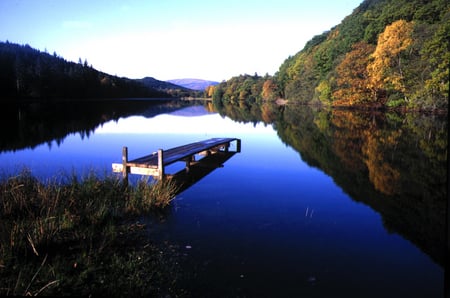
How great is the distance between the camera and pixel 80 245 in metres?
6.20

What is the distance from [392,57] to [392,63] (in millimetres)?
746

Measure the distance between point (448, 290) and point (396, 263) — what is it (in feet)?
13.1

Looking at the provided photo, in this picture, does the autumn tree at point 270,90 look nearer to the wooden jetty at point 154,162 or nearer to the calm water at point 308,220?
the calm water at point 308,220

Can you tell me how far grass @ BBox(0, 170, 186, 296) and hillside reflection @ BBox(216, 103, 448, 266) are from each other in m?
5.77

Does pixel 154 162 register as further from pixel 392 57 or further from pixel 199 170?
pixel 392 57

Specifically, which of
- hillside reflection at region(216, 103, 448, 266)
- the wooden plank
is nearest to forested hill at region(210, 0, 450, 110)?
hillside reflection at region(216, 103, 448, 266)

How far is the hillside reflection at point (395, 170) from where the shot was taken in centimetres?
857

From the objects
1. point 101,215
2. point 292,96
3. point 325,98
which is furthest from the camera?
point 292,96

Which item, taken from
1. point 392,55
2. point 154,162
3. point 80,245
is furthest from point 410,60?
point 80,245

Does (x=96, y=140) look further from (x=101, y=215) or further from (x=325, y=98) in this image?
(x=325, y=98)

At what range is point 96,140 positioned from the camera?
912 inches

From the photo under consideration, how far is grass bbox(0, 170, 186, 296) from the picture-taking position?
4.97 meters

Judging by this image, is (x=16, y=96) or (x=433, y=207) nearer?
(x=433, y=207)

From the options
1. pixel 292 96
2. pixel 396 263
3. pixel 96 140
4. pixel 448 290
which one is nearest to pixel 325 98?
pixel 292 96
